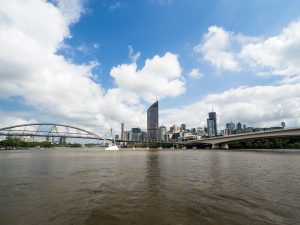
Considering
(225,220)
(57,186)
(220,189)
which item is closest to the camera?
(225,220)

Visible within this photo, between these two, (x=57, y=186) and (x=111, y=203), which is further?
(x=57, y=186)

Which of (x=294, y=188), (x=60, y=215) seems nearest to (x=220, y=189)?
(x=294, y=188)

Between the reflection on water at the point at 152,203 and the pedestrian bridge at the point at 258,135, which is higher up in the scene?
the pedestrian bridge at the point at 258,135

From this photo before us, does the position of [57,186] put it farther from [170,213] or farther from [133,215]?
[170,213]

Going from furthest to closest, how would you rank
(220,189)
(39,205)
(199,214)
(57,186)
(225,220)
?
(57,186), (220,189), (39,205), (199,214), (225,220)

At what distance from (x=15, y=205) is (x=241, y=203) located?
513 inches

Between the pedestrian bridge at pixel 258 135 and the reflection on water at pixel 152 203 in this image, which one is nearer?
the reflection on water at pixel 152 203

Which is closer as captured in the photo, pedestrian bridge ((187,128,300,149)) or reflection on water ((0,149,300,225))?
reflection on water ((0,149,300,225))

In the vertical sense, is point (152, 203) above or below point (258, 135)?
below

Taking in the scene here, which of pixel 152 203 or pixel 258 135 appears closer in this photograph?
pixel 152 203

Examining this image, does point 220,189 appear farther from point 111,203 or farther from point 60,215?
point 60,215

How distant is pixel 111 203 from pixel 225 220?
649 centimetres

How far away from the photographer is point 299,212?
36.2 feet

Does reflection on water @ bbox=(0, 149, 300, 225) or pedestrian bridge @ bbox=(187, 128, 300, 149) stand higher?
pedestrian bridge @ bbox=(187, 128, 300, 149)
